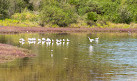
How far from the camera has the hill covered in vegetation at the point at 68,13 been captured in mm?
66438

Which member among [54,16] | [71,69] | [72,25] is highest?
[54,16]

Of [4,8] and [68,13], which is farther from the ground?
[4,8]

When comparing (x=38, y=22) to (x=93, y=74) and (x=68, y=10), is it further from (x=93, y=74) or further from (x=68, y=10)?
(x=93, y=74)

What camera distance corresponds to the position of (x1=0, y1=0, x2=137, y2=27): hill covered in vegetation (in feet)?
218

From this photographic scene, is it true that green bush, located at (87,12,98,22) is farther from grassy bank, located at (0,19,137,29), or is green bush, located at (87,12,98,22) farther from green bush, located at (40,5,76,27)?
green bush, located at (40,5,76,27)

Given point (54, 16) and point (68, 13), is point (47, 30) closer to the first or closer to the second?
point (54, 16)

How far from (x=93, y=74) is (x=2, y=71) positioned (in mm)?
5559

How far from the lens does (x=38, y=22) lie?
67.7m

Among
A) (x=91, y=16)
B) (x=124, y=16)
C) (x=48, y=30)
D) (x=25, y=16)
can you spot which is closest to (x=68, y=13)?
(x=91, y=16)

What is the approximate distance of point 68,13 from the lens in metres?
68.6

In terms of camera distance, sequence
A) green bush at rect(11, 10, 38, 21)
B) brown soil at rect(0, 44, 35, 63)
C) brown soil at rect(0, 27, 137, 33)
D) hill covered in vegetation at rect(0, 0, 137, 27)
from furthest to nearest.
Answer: green bush at rect(11, 10, 38, 21), hill covered in vegetation at rect(0, 0, 137, 27), brown soil at rect(0, 27, 137, 33), brown soil at rect(0, 44, 35, 63)

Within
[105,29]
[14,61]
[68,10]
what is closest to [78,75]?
[14,61]

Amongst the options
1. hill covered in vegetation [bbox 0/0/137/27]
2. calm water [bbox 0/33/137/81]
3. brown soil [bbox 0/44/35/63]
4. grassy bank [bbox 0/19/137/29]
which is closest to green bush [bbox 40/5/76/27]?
hill covered in vegetation [bbox 0/0/137/27]

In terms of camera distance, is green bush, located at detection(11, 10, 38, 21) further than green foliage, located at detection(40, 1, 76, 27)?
Yes
